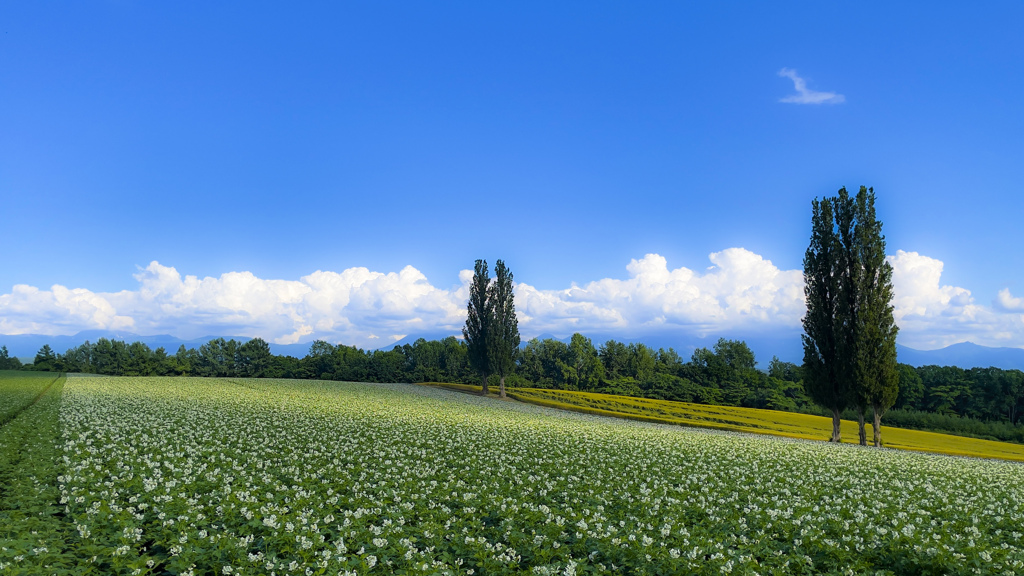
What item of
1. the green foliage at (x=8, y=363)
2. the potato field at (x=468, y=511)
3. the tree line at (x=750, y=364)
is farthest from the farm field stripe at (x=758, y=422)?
the green foliage at (x=8, y=363)

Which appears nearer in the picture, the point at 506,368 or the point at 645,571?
the point at 645,571

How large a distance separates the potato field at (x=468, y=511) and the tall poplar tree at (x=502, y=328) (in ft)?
147

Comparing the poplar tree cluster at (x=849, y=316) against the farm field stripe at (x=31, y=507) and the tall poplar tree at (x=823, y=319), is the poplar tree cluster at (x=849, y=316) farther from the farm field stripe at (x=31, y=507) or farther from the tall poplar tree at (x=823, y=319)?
the farm field stripe at (x=31, y=507)

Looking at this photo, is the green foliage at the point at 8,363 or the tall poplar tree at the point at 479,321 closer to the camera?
the tall poplar tree at the point at 479,321

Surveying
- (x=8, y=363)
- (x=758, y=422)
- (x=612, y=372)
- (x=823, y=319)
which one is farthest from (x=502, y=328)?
(x=8, y=363)

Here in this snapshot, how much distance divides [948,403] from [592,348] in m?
60.8

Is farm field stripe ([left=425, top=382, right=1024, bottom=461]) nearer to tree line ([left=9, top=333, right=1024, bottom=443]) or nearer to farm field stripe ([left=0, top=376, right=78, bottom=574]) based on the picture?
tree line ([left=9, top=333, right=1024, bottom=443])

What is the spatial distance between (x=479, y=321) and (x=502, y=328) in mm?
3207

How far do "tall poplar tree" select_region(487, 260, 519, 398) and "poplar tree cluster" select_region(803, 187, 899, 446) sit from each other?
34.4 metres

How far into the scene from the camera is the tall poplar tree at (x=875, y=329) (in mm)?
32531

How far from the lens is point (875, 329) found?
32781 mm

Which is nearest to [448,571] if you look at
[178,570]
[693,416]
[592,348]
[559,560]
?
[559,560]

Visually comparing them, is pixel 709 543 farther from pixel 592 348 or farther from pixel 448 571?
pixel 592 348

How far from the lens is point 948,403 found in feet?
240
